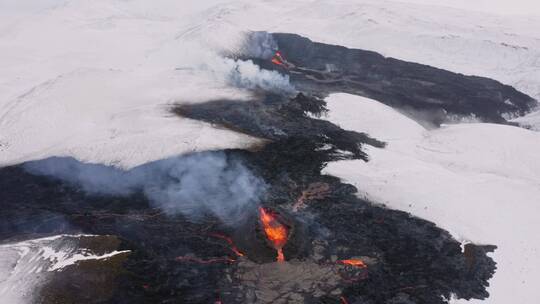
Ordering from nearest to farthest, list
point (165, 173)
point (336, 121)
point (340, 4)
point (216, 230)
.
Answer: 1. point (216, 230)
2. point (165, 173)
3. point (336, 121)
4. point (340, 4)

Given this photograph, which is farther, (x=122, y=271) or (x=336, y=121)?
(x=336, y=121)

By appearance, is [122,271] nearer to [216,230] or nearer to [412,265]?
[216,230]

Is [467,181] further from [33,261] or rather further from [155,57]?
[155,57]

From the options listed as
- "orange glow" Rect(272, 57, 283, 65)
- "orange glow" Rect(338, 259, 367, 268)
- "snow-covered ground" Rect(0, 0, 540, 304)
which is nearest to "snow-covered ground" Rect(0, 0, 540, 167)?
"snow-covered ground" Rect(0, 0, 540, 304)

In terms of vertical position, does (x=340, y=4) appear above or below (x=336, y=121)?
above

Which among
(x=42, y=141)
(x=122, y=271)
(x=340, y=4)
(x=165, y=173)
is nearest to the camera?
(x=122, y=271)

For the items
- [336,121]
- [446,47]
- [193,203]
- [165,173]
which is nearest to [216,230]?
[193,203]

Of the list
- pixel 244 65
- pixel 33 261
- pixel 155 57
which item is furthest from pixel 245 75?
pixel 33 261
